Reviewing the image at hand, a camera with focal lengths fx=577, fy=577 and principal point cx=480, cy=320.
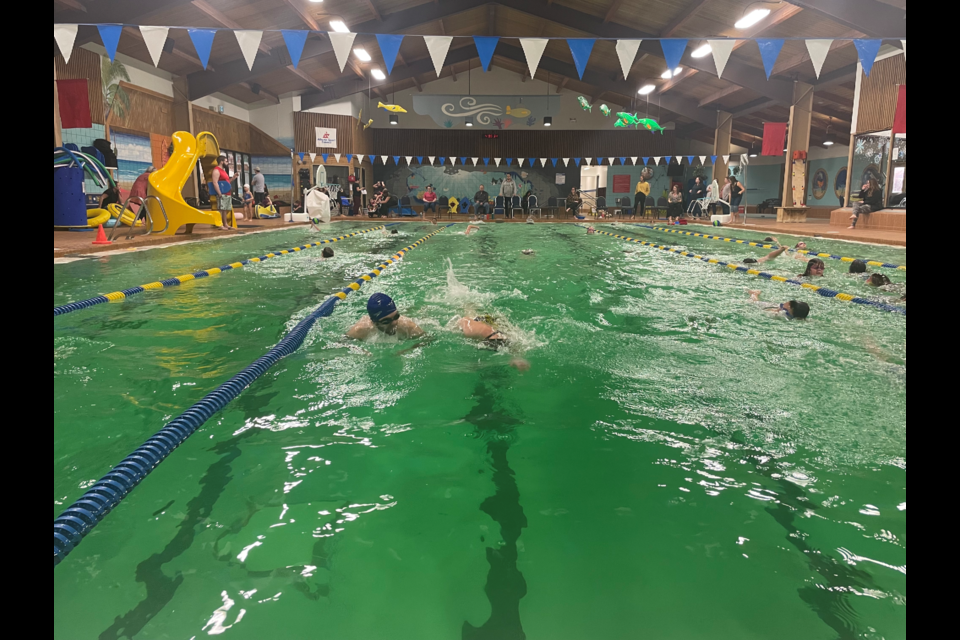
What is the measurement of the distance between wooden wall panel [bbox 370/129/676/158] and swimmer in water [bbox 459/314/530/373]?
72.3 feet

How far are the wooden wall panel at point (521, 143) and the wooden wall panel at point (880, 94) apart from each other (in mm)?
11915

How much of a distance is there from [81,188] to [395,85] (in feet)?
51.3

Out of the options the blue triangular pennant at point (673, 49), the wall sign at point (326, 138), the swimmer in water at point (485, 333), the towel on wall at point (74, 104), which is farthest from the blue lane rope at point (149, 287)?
the wall sign at point (326, 138)

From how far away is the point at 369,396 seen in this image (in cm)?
313

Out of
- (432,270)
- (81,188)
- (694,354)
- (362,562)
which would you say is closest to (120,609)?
(362,562)

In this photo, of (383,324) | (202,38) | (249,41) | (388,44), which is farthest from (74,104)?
(383,324)

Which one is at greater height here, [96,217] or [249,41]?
[249,41]

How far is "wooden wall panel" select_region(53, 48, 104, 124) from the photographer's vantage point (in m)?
Answer: 11.2

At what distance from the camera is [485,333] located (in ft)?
13.7

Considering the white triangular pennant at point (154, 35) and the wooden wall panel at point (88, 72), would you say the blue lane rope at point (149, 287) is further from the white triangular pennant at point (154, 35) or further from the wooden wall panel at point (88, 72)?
the wooden wall panel at point (88, 72)

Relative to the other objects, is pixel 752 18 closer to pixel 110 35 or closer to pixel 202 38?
pixel 202 38

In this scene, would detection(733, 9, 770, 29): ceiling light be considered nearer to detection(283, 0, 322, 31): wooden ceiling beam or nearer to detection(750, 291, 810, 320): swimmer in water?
detection(750, 291, 810, 320): swimmer in water

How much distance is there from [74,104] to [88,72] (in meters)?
1.11
